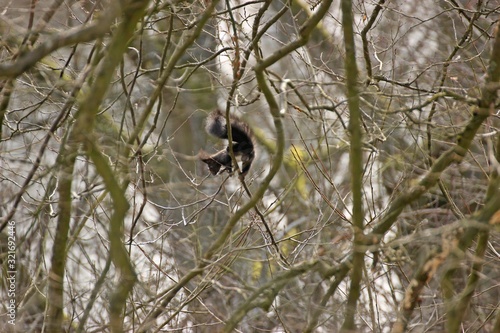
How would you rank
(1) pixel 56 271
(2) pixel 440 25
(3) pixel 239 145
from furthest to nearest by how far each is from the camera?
1. (2) pixel 440 25
2. (3) pixel 239 145
3. (1) pixel 56 271

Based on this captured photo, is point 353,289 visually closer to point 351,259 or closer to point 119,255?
point 351,259

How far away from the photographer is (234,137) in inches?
249

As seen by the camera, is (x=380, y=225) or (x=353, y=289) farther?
(x=380, y=225)

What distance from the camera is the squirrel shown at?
20.2ft

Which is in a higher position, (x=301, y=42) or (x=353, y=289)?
(x=301, y=42)

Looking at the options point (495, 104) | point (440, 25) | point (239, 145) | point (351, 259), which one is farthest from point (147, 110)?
point (440, 25)

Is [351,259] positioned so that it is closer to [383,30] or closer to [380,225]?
[380,225]

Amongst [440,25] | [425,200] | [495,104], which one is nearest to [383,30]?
[440,25]

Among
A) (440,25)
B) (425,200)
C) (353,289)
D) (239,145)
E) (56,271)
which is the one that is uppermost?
(440,25)

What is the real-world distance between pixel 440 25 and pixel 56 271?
6.86 metres

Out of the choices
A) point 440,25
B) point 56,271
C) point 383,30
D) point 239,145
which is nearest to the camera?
point 56,271

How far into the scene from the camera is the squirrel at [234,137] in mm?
6164

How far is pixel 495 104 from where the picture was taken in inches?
149

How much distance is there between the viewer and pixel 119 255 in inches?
124
